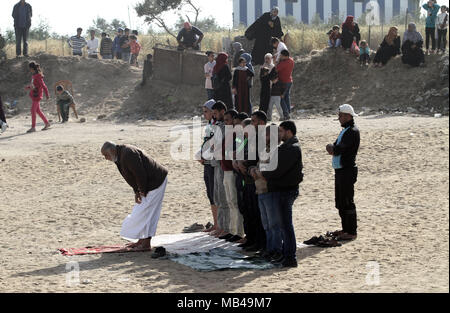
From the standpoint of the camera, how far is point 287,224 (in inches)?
357

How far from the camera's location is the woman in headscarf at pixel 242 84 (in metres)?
17.5

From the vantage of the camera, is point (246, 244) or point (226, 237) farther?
point (226, 237)

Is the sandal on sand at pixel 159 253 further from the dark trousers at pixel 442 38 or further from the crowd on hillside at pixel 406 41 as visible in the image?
the dark trousers at pixel 442 38

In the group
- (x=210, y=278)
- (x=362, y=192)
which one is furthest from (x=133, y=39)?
(x=210, y=278)

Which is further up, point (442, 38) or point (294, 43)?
point (294, 43)

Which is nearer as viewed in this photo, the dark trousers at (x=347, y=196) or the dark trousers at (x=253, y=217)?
the dark trousers at (x=253, y=217)

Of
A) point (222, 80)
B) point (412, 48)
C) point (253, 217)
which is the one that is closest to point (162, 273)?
point (253, 217)

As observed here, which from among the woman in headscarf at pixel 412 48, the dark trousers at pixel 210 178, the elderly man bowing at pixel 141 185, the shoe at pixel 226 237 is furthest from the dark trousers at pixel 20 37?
the elderly man bowing at pixel 141 185

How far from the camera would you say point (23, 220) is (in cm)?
1216

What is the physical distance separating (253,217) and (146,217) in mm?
1246

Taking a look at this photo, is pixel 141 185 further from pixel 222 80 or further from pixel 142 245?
pixel 222 80

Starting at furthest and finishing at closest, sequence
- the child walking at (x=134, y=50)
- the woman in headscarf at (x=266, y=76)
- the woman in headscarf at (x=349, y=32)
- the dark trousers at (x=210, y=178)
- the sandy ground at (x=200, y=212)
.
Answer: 1. the child walking at (x=134, y=50)
2. the woman in headscarf at (x=349, y=32)
3. the woman in headscarf at (x=266, y=76)
4. the dark trousers at (x=210, y=178)
5. the sandy ground at (x=200, y=212)

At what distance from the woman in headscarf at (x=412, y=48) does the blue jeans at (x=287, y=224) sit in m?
14.0
